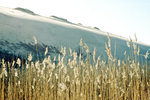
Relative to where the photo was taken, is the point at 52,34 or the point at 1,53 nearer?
the point at 1,53

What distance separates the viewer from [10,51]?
3957 mm

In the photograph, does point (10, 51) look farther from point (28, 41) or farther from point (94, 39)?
point (94, 39)

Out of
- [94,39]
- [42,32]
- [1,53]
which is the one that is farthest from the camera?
[94,39]

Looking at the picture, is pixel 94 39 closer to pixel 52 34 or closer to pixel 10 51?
pixel 52 34

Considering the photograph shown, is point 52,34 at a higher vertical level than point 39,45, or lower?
higher

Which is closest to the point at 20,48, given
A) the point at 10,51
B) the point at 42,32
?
the point at 10,51

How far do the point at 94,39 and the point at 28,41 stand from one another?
10.8 ft

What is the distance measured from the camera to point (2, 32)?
183 inches

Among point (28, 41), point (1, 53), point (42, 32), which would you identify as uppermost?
point (42, 32)

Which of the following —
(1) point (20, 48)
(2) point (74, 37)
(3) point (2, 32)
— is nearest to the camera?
(1) point (20, 48)

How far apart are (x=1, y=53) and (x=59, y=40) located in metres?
2.51

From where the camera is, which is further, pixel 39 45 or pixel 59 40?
pixel 59 40

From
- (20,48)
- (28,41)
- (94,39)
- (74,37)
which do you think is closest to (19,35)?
(28,41)

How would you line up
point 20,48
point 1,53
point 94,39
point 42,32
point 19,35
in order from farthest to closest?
1. point 94,39
2. point 42,32
3. point 19,35
4. point 20,48
5. point 1,53
